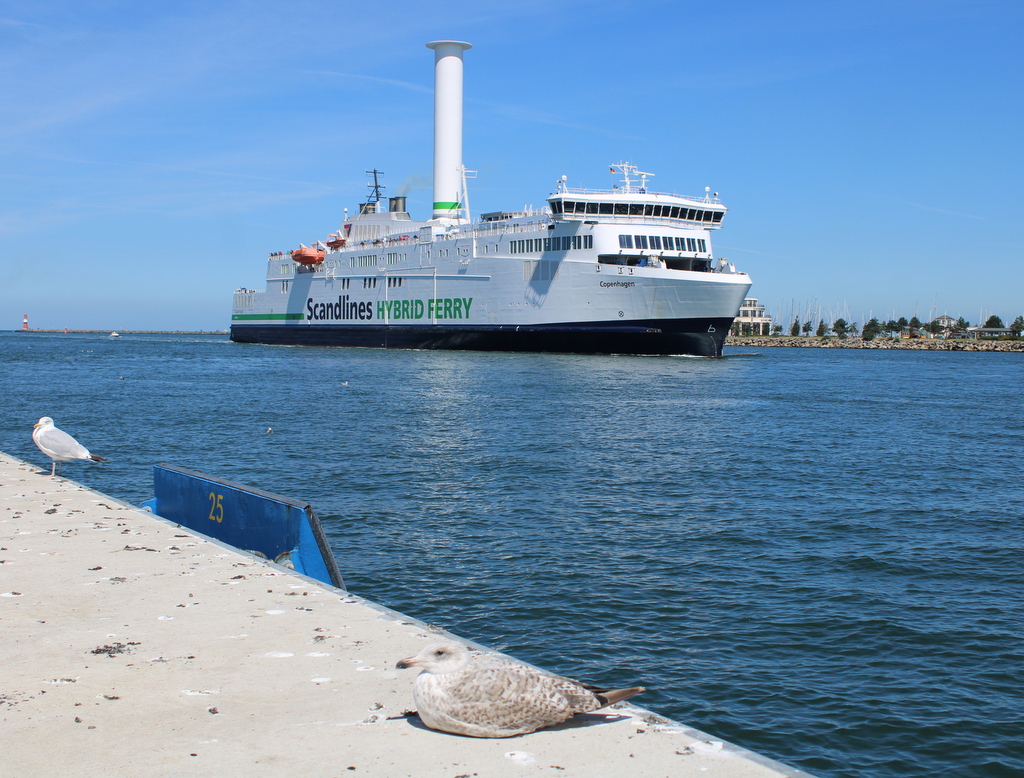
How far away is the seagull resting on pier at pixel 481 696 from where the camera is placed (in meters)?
4.18

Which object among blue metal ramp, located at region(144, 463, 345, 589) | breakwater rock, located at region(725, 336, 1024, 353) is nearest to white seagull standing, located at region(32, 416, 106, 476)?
blue metal ramp, located at region(144, 463, 345, 589)

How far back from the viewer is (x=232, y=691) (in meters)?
4.73

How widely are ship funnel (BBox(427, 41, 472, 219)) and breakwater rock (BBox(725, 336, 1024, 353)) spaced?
2298 inches

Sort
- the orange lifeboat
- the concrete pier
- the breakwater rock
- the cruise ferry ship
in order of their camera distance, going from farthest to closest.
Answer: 1. the breakwater rock
2. the orange lifeboat
3. the cruise ferry ship
4. the concrete pier

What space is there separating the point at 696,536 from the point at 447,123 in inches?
2588

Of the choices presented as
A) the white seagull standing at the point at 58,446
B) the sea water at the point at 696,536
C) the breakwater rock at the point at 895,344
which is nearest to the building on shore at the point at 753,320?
the breakwater rock at the point at 895,344

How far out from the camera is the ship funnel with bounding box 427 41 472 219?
7200cm

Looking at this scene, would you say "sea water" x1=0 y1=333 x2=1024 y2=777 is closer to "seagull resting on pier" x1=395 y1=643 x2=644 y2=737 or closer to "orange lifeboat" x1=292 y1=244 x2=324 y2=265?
"seagull resting on pier" x1=395 y1=643 x2=644 y2=737

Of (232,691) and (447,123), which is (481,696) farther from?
(447,123)

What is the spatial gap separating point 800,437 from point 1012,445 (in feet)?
17.0

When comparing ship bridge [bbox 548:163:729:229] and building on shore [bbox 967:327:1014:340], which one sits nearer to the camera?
ship bridge [bbox 548:163:729:229]

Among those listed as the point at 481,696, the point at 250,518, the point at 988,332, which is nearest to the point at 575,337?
the point at 250,518

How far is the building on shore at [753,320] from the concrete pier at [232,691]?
175650mm

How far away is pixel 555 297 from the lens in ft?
178
